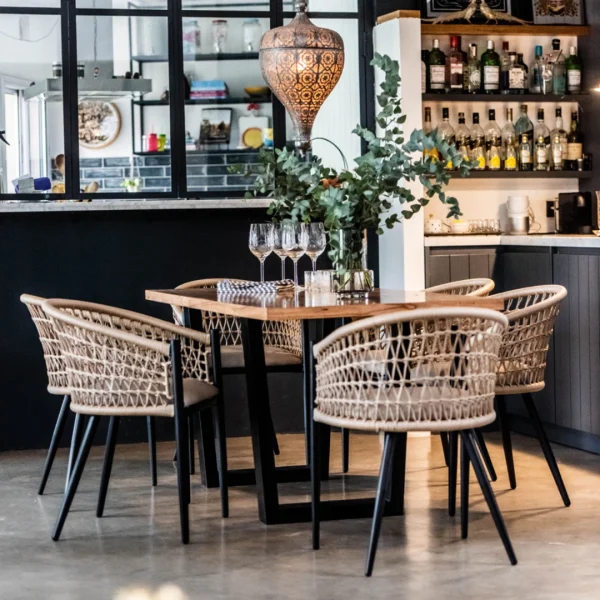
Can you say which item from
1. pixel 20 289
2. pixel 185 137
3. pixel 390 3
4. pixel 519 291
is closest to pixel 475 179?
pixel 390 3

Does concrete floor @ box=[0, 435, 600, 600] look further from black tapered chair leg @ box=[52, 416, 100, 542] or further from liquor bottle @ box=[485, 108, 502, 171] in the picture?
liquor bottle @ box=[485, 108, 502, 171]

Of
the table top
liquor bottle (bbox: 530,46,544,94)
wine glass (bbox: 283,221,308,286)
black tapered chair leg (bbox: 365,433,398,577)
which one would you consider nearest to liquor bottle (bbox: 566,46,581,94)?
liquor bottle (bbox: 530,46,544,94)

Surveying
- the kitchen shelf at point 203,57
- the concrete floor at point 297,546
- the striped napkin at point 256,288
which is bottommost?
the concrete floor at point 297,546

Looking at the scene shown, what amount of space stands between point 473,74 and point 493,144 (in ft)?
1.31

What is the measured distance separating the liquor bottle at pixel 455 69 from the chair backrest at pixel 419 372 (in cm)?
297

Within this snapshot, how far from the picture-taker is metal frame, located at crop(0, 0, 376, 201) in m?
5.95

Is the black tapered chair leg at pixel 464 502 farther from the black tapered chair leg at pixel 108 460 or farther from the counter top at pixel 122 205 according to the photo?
the counter top at pixel 122 205

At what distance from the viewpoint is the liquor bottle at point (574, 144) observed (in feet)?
21.4

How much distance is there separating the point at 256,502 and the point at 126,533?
63cm

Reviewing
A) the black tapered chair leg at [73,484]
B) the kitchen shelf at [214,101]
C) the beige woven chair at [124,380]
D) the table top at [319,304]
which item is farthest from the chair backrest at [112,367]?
the kitchen shelf at [214,101]

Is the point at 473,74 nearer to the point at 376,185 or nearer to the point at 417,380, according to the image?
the point at 376,185

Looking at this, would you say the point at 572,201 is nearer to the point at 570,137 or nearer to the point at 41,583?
the point at 570,137

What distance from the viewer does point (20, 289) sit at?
5.88 meters

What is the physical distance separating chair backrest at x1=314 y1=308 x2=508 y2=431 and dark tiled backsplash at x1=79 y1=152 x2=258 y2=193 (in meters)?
2.68
